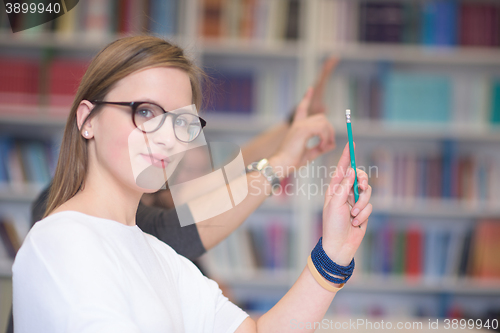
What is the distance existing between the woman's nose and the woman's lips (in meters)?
0.02

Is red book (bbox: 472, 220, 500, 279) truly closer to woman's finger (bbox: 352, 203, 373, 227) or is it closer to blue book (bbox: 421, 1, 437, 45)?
blue book (bbox: 421, 1, 437, 45)

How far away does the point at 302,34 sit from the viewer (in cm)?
223

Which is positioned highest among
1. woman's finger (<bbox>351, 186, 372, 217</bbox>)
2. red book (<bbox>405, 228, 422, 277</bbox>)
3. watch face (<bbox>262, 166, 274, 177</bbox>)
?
woman's finger (<bbox>351, 186, 372, 217</bbox>)

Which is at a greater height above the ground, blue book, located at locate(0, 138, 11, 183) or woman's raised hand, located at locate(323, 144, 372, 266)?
woman's raised hand, located at locate(323, 144, 372, 266)

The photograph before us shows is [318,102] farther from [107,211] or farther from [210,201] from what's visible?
[107,211]

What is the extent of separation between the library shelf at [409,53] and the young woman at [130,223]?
1.62 metres

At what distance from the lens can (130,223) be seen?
2.35 feet

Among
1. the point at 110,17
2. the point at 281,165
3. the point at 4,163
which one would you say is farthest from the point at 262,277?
the point at 110,17

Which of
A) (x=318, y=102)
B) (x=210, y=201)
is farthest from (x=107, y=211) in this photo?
(x=318, y=102)

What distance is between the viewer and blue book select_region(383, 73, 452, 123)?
2184 millimetres

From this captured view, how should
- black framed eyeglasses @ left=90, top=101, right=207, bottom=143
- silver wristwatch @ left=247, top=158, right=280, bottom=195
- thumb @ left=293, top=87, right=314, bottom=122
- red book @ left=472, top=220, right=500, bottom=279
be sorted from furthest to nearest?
1. red book @ left=472, top=220, right=500, bottom=279
2. thumb @ left=293, top=87, right=314, bottom=122
3. silver wristwatch @ left=247, top=158, right=280, bottom=195
4. black framed eyeglasses @ left=90, top=101, right=207, bottom=143

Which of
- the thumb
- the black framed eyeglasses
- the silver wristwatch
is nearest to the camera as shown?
the black framed eyeglasses

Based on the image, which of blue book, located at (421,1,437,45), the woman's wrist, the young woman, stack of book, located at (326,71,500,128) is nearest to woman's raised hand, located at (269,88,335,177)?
the woman's wrist

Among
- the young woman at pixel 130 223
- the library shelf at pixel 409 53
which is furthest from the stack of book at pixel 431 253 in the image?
the young woman at pixel 130 223
